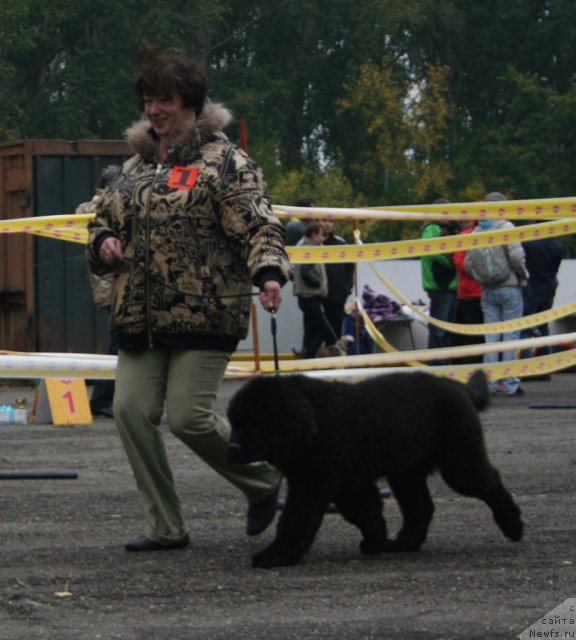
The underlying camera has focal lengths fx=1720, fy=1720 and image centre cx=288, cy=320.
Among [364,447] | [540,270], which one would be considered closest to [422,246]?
[540,270]

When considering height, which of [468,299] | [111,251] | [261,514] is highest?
[111,251]

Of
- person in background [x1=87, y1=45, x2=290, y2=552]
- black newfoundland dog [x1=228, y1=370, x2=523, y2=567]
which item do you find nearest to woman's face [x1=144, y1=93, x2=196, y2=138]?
person in background [x1=87, y1=45, x2=290, y2=552]

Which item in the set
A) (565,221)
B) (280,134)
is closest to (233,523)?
(565,221)

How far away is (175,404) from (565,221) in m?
6.44

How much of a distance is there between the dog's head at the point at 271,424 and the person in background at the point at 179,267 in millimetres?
470

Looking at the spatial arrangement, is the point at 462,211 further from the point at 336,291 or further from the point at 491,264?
the point at 336,291

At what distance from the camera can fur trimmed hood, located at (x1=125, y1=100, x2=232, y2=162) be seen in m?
6.83

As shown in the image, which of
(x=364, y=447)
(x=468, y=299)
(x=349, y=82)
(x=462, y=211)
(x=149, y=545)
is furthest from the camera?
(x=349, y=82)

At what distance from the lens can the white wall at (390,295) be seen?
21141 millimetres

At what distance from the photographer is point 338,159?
192ft

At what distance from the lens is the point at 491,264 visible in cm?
1558

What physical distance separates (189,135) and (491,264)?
9.02 metres

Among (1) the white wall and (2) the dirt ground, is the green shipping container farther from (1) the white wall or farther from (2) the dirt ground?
(2) the dirt ground

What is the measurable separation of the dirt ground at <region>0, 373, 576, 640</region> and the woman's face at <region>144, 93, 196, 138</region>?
1.69m
